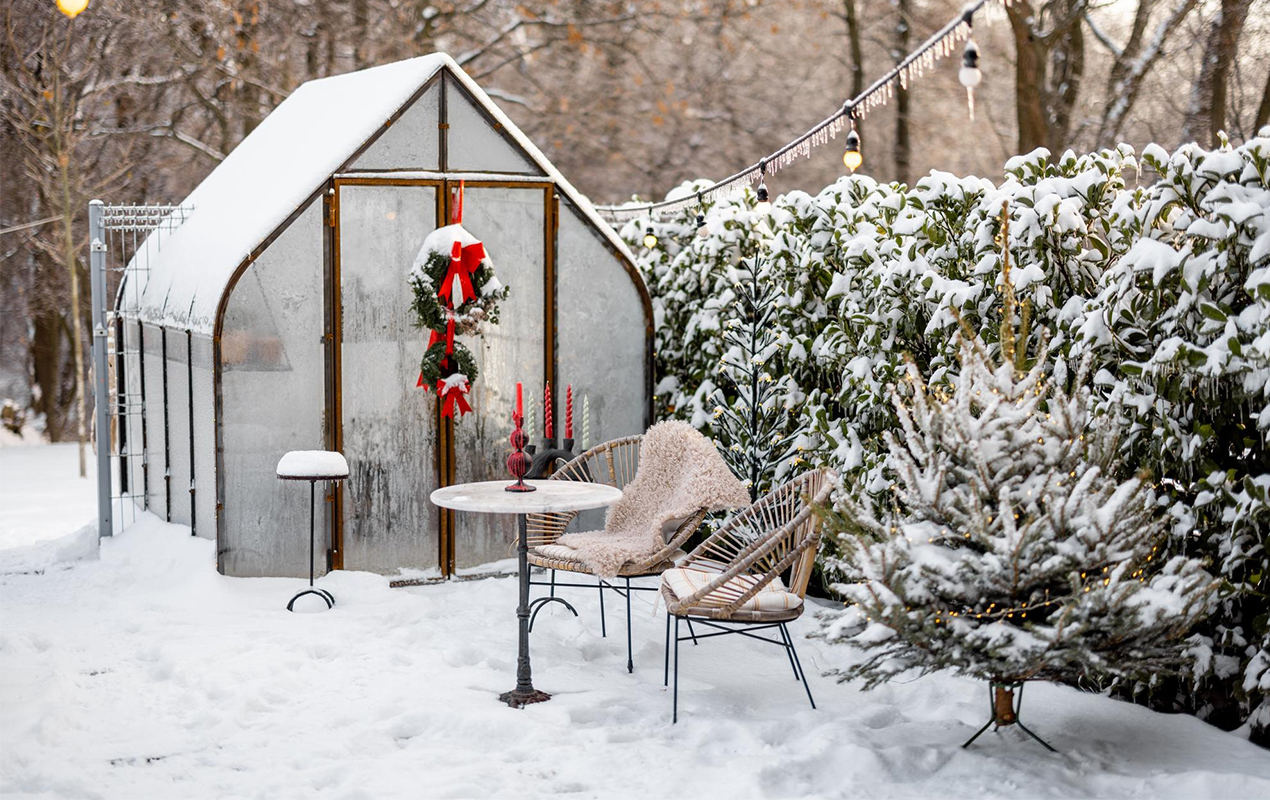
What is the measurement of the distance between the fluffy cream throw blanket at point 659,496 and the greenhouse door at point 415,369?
141 cm

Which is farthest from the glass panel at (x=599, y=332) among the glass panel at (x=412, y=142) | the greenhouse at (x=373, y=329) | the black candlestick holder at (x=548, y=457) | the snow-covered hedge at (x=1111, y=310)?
the snow-covered hedge at (x=1111, y=310)

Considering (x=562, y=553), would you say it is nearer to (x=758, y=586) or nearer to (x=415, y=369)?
(x=758, y=586)

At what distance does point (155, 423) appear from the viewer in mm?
8469

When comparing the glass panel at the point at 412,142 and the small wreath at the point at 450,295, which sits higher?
the glass panel at the point at 412,142

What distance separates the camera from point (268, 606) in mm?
6812

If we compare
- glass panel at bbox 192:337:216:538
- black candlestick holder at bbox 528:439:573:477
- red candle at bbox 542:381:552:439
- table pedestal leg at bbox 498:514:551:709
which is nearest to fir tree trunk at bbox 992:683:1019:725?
table pedestal leg at bbox 498:514:551:709

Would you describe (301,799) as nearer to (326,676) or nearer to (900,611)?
(326,676)

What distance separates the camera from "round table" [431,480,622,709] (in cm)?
530

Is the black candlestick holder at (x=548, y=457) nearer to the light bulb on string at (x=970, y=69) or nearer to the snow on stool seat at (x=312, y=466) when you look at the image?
the snow on stool seat at (x=312, y=466)

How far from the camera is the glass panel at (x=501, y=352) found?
759 centimetres

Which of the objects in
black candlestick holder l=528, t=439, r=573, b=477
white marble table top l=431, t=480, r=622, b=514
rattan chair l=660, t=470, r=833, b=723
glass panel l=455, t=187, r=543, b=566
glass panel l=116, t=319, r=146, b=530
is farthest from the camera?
glass panel l=116, t=319, r=146, b=530

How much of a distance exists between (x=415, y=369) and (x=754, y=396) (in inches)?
74.8

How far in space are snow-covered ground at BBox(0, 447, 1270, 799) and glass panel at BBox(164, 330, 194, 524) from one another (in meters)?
1.11

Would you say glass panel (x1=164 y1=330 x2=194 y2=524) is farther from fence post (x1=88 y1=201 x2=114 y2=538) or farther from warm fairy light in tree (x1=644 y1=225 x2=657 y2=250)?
warm fairy light in tree (x1=644 y1=225 x2=657 y2=250)
